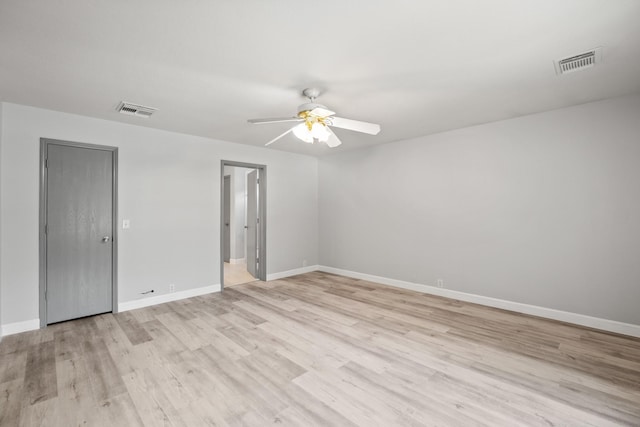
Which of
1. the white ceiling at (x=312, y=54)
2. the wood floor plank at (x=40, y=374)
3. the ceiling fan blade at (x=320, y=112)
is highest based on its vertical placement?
the white ceiling at (x=312, y=54)

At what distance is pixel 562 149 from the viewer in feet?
11.2

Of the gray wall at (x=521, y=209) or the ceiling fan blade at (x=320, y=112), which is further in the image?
the gray wall at (x=521, y=209)

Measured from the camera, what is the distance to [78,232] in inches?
141

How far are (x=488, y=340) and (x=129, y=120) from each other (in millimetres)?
5019

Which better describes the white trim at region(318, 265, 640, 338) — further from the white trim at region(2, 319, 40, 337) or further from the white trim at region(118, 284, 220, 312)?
the white trim at region(2, 319, 40, 337)

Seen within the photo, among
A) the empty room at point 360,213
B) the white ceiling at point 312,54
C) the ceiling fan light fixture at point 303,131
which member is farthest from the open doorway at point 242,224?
the ceiling fan light fixture at point 303,131

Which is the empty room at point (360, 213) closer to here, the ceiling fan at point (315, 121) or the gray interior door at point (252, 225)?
the ceiling fan at point (315, 121)

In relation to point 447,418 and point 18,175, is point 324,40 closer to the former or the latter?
point 447,418

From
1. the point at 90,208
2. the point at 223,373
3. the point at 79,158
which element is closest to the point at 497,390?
the point at 223,373

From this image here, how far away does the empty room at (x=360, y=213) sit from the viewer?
1.90m

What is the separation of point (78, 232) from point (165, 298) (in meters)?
1.42

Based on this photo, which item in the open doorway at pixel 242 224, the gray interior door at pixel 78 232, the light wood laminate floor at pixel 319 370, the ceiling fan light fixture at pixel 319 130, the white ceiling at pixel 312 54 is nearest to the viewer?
the white ceiling at pixel 312 54

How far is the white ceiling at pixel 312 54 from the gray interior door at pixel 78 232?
664mm

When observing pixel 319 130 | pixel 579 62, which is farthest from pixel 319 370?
pixel 579 62
